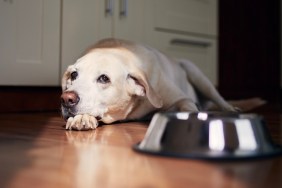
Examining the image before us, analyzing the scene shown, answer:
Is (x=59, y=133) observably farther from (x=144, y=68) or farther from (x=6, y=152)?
(x=144, y=68)

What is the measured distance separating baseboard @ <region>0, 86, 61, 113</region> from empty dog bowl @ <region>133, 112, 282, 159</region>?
1293 millimetres

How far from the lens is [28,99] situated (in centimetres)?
218

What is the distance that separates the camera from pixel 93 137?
125 centimetres

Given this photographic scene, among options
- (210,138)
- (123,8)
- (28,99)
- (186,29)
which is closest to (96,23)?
(123,8)

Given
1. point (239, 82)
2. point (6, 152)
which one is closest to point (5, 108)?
point (6, 152)

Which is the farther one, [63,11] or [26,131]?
[63,11]

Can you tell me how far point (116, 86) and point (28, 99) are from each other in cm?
76

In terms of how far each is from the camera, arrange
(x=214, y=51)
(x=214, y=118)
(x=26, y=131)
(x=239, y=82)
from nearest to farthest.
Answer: (x=214, y=118) → (x=26, y=131) → (x=214, y=51) → (x=239, y=82)

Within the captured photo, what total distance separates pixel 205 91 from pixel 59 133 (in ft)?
3.63

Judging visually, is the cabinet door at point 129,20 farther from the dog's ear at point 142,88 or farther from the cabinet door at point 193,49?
the dog's ear at point 142,88

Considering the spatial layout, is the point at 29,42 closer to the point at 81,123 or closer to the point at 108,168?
the point at 81,123

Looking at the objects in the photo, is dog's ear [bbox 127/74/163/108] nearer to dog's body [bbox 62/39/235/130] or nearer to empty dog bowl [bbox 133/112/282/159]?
dog's body [bbox 62/39/235/130]

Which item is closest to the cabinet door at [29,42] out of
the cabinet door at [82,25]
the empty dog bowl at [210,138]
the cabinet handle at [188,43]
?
the cabinet door at [82,25]

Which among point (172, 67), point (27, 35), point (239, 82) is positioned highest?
point (27, 35)
